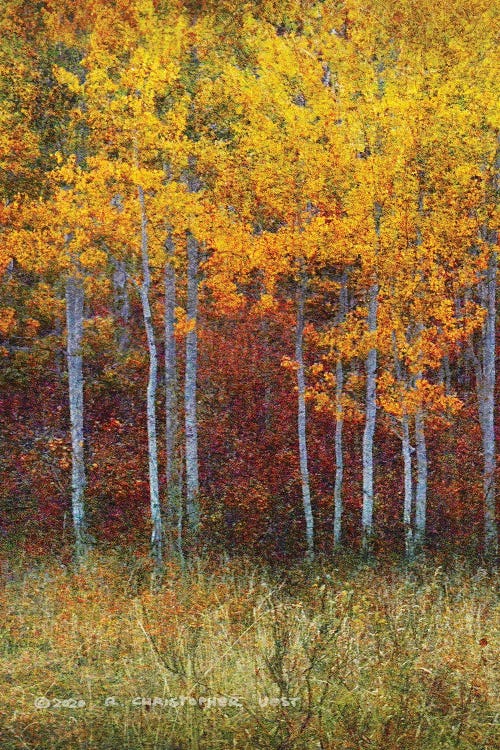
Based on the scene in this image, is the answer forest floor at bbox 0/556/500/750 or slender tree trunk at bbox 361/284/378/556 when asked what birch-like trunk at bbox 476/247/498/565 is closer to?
slender tree trunk at bbox 361/284/378/556

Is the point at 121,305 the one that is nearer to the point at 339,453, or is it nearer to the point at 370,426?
the point at 339,453

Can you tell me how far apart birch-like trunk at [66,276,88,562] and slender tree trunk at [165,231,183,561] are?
1907 millimetres

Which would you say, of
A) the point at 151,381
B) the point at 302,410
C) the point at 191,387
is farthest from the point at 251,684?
the point at 191,387

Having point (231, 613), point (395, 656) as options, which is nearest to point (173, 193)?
point (231, 613)

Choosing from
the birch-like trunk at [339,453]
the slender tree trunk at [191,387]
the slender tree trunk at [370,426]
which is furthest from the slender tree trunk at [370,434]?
the slender tree trunk at [191,387]

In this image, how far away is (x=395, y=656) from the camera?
6.55 meters

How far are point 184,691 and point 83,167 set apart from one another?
15.2 meters

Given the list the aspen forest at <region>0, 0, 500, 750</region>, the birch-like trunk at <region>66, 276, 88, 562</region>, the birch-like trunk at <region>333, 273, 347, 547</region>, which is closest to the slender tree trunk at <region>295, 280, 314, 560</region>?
the aspen forest at <region>0, 0, 500, 750</region>

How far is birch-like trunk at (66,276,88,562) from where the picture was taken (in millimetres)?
17953

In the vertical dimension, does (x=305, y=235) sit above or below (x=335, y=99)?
below

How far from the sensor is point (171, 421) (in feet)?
60.7

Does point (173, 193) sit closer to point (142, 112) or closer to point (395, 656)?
point (142, 112)

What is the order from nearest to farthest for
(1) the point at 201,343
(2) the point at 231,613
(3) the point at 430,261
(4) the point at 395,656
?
(4) the point at 395,656
(2) the point at 231,613
(3) the point at 430,261
(1) the point at 201,343

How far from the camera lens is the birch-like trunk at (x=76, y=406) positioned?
1795 cm
